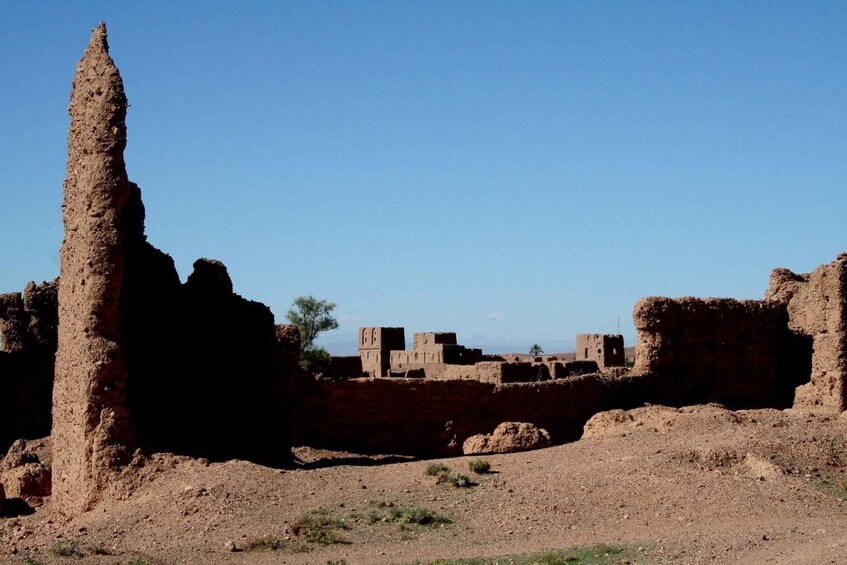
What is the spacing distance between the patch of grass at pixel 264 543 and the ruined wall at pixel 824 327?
14.5 m

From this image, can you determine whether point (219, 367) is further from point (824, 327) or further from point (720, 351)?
point (824, 327)

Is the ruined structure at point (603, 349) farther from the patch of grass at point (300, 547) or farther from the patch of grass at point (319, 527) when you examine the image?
the patch of grass at point (300, 547)

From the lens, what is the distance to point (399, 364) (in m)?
44.9

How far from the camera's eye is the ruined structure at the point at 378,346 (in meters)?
46.3

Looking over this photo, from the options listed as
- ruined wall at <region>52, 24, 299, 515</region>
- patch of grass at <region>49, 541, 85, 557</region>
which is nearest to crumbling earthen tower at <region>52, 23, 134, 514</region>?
ruined wall at <region>52, 24, 299, 515</region>

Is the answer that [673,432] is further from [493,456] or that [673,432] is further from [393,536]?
[393,536]

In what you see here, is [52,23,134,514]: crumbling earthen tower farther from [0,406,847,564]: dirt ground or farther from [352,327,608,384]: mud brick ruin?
[352,327,608,384]: mud brick ruin

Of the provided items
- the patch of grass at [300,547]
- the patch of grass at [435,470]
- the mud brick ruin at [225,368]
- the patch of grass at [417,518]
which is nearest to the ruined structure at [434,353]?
the mud brick ruin at [225,368]

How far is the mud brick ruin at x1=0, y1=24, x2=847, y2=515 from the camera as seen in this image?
1738 cm

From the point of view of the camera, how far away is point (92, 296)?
17266 millimetres

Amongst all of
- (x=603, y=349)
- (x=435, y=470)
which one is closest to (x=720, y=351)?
(x=435, y=470)

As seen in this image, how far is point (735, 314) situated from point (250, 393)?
11.9m

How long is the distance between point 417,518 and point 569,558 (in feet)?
8.47

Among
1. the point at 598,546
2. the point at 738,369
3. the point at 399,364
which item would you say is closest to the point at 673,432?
the point at 598,546
